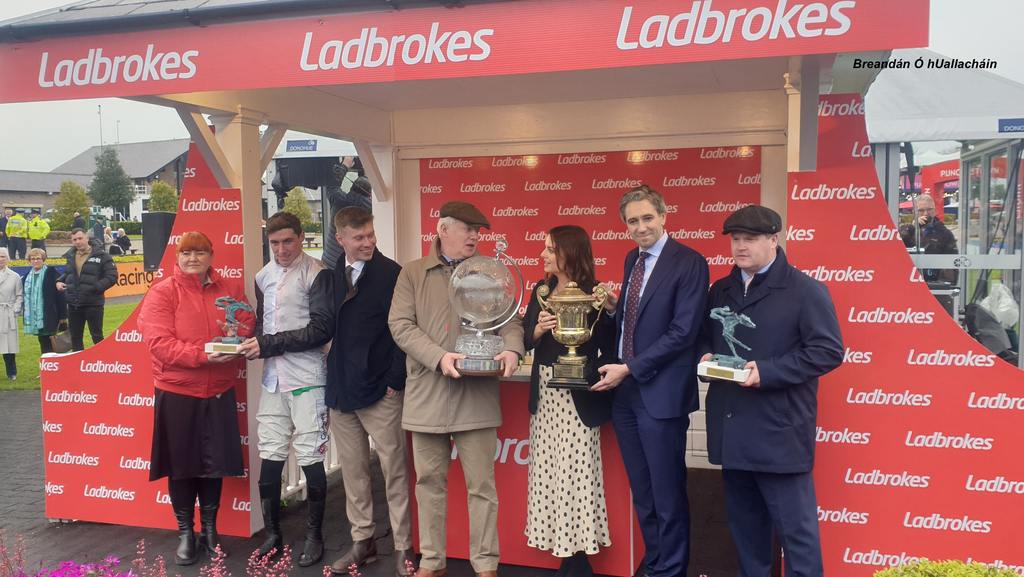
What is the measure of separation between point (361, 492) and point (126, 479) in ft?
5.73

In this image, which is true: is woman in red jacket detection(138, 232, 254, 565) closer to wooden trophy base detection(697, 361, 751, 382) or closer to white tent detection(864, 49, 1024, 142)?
wooden trophy base detection(697, 361, 751, 382)

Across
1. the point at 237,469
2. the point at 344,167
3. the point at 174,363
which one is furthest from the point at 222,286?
the point at 344,167

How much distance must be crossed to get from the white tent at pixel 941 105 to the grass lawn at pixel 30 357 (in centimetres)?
770

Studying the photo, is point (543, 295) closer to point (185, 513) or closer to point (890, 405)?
point (890, 405)

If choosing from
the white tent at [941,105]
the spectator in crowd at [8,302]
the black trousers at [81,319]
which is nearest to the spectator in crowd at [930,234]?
the white tent at [941,105]

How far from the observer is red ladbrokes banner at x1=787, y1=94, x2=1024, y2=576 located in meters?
3.39

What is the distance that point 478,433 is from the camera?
148 inches

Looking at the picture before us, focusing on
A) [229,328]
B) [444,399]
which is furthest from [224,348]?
[444,399]

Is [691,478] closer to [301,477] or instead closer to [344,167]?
[301,477]

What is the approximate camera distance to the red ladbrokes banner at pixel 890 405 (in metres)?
3.39

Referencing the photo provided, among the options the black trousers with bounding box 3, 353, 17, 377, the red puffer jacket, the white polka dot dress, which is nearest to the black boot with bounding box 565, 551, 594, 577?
the white polka dot dress

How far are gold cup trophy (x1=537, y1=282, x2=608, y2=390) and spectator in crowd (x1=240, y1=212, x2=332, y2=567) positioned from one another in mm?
1265

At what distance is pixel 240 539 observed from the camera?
15.2 ft

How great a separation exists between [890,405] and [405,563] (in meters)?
2.44
